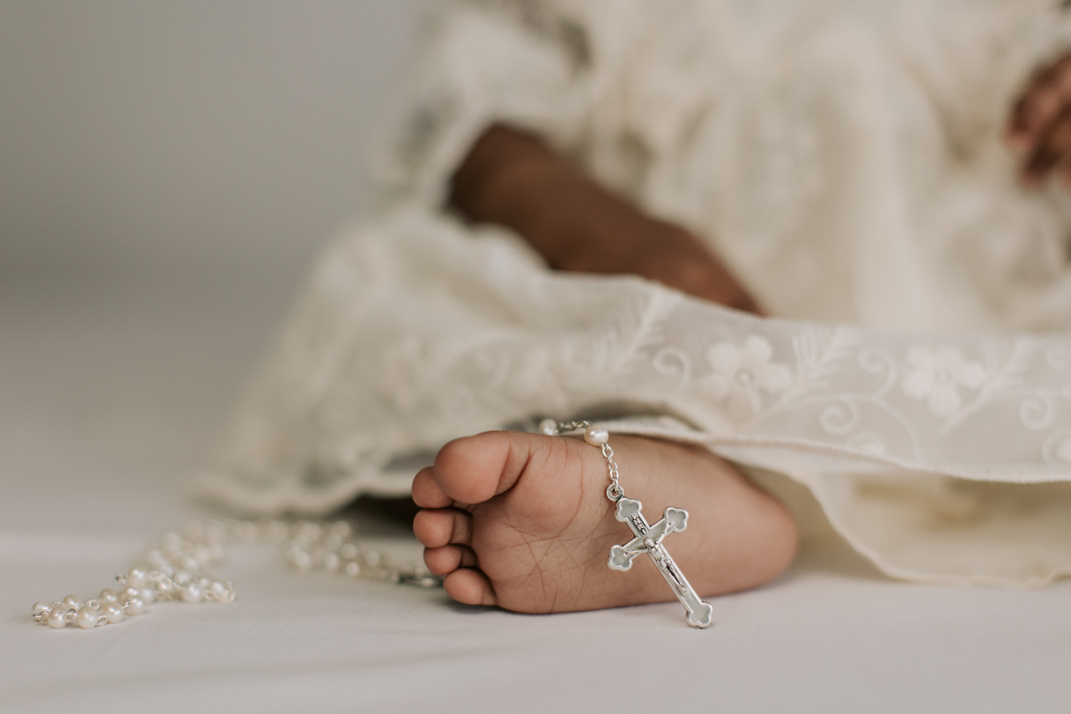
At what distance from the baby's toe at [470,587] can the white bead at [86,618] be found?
21 cm

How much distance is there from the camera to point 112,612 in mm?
513

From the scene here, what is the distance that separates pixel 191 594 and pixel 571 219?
484 millimetres

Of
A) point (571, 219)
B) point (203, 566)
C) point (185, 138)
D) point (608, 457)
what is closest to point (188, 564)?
point (203, 566)

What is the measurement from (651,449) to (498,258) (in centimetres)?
28

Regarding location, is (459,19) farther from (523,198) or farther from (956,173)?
(956,173)

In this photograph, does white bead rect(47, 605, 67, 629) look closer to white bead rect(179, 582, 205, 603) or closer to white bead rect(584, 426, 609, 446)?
white bead rect(179, 582, 205, 603)

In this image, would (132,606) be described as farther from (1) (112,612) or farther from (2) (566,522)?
(2) (566,522)

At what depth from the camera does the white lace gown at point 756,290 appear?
60 cm

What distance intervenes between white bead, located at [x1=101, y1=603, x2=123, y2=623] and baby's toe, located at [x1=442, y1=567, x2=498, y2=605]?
19cm

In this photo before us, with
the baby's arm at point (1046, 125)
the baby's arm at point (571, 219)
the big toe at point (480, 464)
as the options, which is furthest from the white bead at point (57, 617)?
the baby's arm at point (1046, 125)

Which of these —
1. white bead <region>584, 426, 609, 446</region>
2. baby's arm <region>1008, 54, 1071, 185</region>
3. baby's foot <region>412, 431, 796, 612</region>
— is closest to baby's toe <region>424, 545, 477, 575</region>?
baby's foot <region>412, 431, 796, 612</region>

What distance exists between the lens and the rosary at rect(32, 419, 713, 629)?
51 centimetres

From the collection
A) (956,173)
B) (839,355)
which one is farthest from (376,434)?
(956,173)

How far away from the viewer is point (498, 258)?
78 cm
